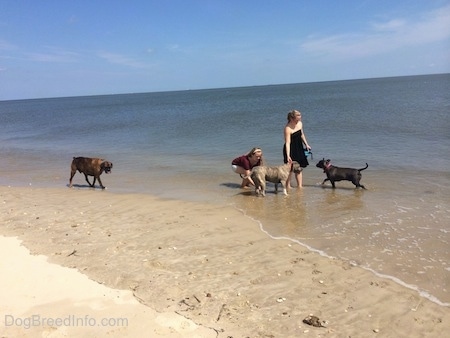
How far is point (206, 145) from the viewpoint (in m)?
20.0

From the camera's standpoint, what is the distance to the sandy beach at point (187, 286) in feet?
13.2

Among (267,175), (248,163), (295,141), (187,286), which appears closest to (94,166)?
(248,163)

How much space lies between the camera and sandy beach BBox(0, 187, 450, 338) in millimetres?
4023

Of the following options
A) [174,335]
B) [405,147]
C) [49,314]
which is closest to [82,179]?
[49,314]

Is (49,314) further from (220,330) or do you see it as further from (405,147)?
(405,147)

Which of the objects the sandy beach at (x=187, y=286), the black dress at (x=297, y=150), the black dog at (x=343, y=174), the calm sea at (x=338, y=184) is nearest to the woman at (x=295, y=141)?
the black dress at (x=297, y=150)

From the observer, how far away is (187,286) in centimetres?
490

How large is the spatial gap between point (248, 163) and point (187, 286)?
591 cm

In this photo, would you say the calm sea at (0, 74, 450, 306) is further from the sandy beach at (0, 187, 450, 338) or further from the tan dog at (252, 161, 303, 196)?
the sandy beach at (0, 187, 450, 338)

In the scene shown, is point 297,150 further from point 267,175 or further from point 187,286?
point 187,286

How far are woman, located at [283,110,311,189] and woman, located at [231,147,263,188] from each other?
0.75m

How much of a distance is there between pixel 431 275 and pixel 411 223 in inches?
84.8

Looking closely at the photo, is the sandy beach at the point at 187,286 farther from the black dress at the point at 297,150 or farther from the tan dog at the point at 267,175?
the black dress at the point at 297,150

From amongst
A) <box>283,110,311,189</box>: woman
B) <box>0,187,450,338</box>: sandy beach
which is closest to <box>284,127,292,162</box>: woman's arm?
<box>283,110,311,189</box>: woman
